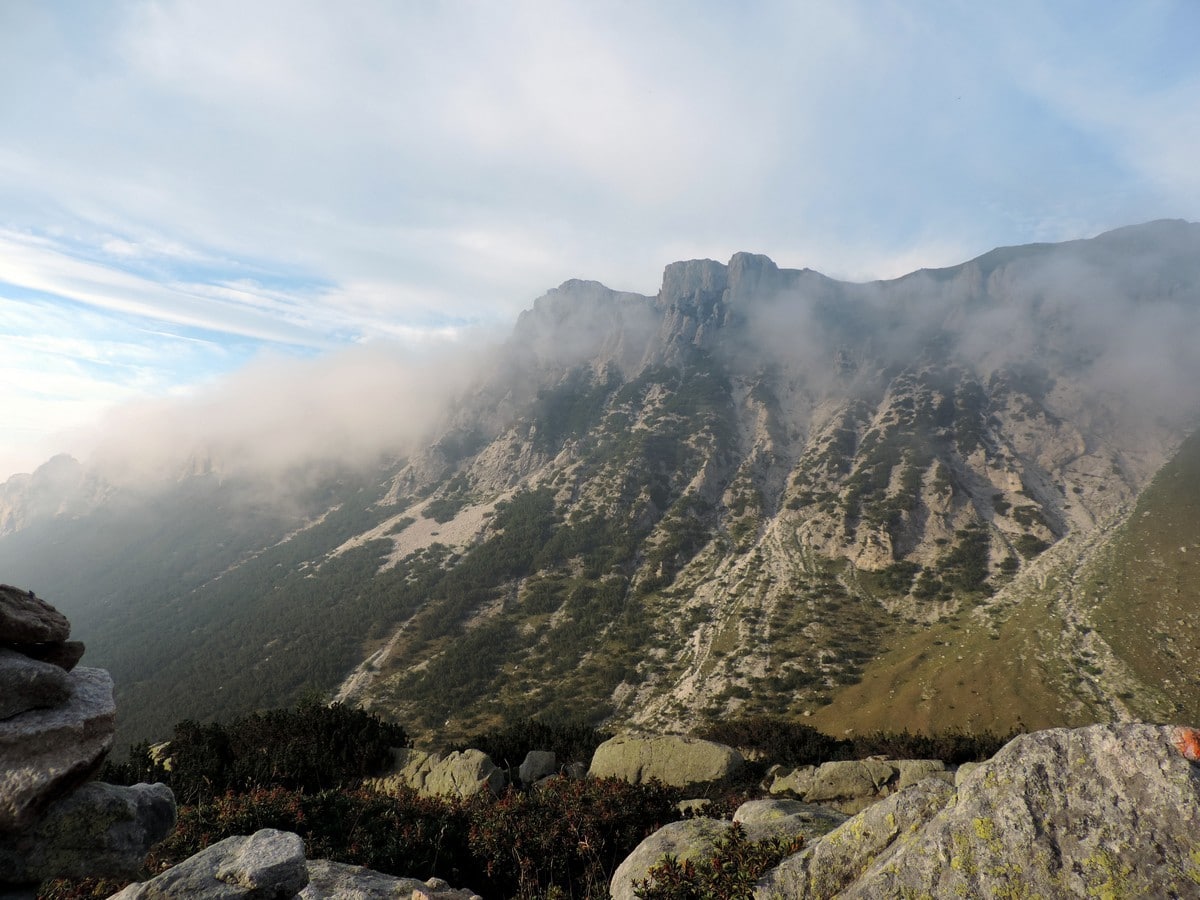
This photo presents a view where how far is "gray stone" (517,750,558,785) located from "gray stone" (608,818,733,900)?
46.0ft

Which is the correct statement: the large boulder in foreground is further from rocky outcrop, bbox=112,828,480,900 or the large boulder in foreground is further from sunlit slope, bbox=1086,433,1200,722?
sunlit slope, bbox=1086,433,1200,722

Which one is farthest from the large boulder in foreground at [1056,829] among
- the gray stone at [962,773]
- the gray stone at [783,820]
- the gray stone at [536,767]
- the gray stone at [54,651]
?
the gray stone at [536,767]

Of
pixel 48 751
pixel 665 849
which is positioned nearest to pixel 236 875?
pixel 48 751

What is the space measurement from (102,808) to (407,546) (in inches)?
6147

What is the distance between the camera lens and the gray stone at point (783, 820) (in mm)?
9453

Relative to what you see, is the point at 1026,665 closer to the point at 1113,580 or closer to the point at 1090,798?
the point at 1113,580

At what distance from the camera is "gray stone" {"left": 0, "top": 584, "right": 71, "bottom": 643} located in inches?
325

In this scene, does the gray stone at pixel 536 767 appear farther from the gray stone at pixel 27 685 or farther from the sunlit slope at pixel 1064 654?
the sunlit slope at pixel 1064 654

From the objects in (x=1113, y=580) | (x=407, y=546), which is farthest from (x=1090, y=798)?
(x=407, y=546)

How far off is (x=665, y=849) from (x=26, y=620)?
11.8 m

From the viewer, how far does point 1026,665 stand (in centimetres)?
5616

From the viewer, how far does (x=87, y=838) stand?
7.92 m

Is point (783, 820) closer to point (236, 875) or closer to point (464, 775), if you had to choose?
point (236, 875)

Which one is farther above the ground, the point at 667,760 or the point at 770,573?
the point at 667,760
